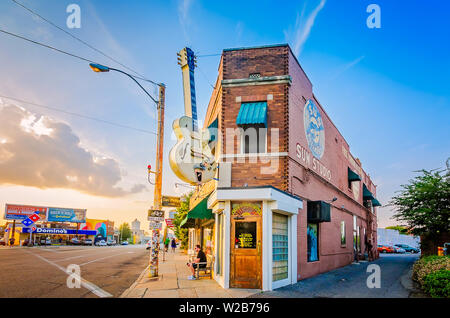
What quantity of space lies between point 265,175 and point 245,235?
2.40 m

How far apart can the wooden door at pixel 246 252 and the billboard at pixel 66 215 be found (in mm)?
64815

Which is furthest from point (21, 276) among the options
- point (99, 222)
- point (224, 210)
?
point (99, 222)

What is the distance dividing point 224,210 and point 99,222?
7937 cm

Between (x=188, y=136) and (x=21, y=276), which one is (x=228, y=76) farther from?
(x=21, y=276)

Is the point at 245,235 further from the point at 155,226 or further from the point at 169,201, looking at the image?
the point at 169,201

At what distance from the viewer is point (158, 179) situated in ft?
48.6

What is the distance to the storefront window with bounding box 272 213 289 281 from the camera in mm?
12155

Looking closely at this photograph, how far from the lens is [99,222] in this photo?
84.3 metres

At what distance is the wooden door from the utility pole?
160 inches

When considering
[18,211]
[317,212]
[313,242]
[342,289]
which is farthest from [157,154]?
[18,211]

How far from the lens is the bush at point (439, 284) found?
9.66m

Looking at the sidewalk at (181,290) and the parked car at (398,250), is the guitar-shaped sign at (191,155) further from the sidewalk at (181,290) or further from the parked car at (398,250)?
the parked car at (398,250)

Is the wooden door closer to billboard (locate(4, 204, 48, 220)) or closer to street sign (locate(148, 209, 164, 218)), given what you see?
street sign (locate(148, 209, 164, 218))


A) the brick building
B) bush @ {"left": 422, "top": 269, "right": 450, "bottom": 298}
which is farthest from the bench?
bush @ {"left": 422, "top": 269, "right": 450, "bottom": 298}
